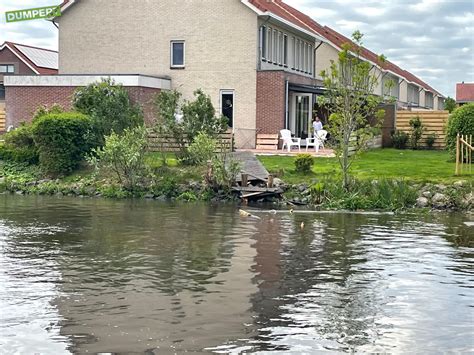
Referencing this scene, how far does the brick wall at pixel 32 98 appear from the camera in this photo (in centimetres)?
3902

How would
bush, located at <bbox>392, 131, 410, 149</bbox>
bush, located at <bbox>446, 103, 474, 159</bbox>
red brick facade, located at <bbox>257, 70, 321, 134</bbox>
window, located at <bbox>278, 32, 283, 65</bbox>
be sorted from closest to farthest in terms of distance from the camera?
1. bush, located at <bbox>446, 103, 474, 159</bbox>
2. red brick facade, located at <bbox>257, 70, 321, 134</bbox>
3. window, located at <bbox>278, 32, 283, 65</bbox>
4. bush, located at <bbox>392, 131, 410, 149</bbox>

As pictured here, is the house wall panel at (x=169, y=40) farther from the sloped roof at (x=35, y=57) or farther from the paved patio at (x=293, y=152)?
the sloped roof at (x=35, y=57)

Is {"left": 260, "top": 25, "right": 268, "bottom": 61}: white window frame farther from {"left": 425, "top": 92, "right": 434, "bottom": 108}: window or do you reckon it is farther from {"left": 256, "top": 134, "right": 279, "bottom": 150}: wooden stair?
{"left": 425, "top": 92, "right": 434, "bottom": 108}: window

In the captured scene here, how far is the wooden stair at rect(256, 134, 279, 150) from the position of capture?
38.3 meters

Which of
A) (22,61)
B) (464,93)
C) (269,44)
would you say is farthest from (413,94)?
(269,44)

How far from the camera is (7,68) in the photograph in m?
68.7

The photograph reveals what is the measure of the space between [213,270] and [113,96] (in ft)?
64.7

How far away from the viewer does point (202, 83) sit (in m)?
40.5

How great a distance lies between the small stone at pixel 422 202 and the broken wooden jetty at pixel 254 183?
4589 millimetres

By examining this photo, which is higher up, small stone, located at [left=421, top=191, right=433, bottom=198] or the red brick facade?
the red brick facade

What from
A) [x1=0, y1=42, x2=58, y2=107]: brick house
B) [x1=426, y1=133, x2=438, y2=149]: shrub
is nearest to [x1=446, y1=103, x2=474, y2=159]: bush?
[x1=426, y1=133, x2=438, y2=149]: shrub

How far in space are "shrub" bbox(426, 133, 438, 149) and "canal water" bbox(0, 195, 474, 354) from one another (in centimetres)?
2275

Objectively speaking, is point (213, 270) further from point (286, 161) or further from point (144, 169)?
point (286, 161)

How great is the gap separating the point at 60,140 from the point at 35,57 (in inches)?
1572
